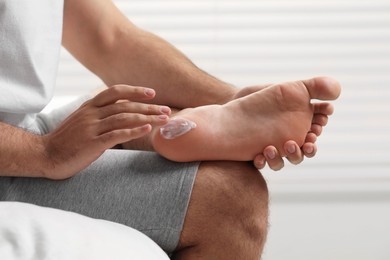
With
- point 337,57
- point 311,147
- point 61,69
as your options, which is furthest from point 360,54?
point 311,147

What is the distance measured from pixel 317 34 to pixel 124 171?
169 centimetres

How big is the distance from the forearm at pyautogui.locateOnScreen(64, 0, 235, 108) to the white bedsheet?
566mm

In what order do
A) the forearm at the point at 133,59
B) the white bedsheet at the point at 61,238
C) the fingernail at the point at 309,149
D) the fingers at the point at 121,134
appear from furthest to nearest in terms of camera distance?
the forearm at the point at 133,59, the fingernail at the point at 309,149, the fingers at the point at 121,134, the white bedsheet at the point at 61,238

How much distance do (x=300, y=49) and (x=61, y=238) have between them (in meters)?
2.03

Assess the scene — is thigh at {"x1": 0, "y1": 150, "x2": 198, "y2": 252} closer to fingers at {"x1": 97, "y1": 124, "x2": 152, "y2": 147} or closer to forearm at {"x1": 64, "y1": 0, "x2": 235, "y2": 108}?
fingers at {"x1": 97, "y1": 124, "x2": 152, "y2": 147}

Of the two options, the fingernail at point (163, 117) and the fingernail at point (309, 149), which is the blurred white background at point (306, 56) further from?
the fingernail at point (163, 117)

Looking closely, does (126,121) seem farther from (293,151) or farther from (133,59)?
(133,59)

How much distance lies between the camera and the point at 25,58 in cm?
161

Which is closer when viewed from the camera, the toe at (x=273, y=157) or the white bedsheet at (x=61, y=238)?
the white bedsheet at (x=61, y=238)

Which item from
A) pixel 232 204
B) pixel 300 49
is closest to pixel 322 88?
pixel 232 204

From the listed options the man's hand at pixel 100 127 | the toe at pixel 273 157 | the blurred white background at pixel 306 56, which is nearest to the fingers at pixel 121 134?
the man's hand at pixel 100 127

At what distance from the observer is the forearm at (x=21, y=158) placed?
147 centimetres

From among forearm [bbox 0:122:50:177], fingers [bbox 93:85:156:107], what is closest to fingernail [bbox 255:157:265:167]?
fingers [bbox 93:85:156:107]

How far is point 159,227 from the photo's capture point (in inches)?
57.0
